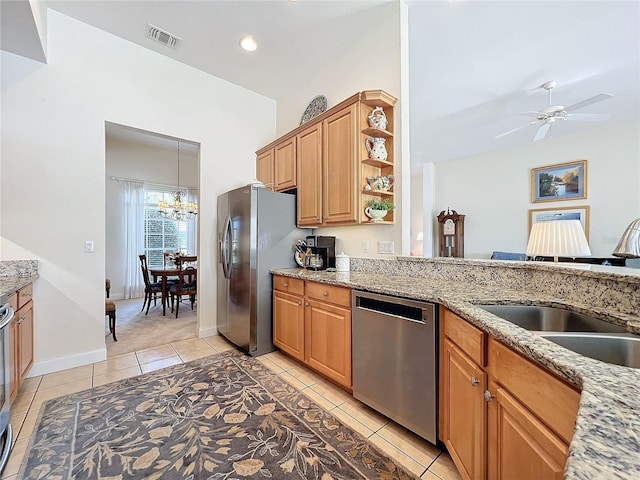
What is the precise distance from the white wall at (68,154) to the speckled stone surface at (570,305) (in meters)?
1.98

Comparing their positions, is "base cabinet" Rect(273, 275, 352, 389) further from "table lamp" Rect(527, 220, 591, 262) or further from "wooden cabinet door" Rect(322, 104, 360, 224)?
"table lamp" Rect(527, 220, 591, 262)

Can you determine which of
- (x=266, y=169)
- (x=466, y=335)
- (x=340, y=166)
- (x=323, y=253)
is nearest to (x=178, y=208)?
(x=266, y=169)

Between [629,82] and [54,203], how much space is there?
21.2 ft

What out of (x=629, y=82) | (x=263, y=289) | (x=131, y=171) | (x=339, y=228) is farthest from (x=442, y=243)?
(x=131, y=171)

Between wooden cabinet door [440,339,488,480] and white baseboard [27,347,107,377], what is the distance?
308 cm

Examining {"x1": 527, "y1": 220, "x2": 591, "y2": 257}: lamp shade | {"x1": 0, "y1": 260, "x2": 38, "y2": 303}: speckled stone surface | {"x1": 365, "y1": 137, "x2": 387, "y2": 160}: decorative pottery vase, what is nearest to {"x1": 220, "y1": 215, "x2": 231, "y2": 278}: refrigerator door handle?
{"x1": 0, "y1": 260, "x2": 38, "y2": 303}: speckled stone surface

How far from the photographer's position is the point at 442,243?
20.4ft

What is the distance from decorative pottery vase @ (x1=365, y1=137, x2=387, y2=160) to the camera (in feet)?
8.23

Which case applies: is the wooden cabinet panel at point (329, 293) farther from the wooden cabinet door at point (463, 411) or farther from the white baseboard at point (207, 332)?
the white baseboard at point (207, 332)

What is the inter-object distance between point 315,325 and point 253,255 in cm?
94

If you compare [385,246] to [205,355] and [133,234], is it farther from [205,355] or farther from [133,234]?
[133,234]

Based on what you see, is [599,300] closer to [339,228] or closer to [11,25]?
[339,228]

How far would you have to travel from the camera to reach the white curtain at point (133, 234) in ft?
18.3

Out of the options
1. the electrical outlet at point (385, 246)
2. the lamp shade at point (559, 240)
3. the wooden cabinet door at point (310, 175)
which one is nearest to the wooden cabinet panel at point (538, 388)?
the lamp shade at point (559, 240)
